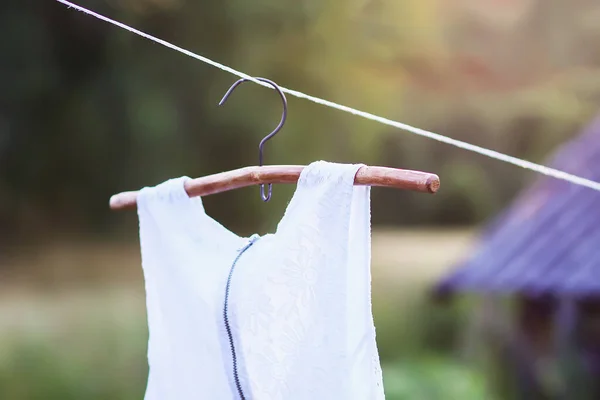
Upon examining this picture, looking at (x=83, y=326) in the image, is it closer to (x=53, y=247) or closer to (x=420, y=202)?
(x=53, y=247)

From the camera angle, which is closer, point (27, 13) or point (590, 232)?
point (590, 232)

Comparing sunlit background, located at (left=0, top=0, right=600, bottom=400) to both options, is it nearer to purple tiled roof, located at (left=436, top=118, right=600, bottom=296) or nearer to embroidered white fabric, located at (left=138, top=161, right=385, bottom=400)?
purple tiled roof, located at (left=436, top=118, right=600, bottom=296)

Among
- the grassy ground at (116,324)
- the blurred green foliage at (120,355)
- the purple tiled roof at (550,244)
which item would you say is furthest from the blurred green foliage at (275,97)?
the purple tiled roof at (550,244)

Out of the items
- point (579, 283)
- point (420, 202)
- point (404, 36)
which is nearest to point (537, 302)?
point (579, 283)

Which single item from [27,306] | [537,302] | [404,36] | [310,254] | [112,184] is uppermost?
[404,36]

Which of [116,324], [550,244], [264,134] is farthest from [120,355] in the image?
[550,244]

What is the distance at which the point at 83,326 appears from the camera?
3.04 meters

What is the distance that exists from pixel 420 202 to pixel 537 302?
767mm

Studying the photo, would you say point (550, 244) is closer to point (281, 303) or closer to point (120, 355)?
point (120, 355)

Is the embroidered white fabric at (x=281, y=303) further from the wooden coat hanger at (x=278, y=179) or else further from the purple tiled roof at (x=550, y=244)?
the purple tiled roof at (x=550, y=244)

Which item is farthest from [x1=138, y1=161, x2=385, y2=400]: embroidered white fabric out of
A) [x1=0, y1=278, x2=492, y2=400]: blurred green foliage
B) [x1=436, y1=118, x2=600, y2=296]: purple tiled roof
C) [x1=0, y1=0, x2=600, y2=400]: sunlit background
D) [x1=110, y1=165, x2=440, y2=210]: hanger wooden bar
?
[x1=0, y1=278, x2=492, y2=400]: blurred green foliage

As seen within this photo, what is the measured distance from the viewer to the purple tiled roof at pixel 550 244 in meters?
2.27

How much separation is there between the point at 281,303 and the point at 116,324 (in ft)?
7.95

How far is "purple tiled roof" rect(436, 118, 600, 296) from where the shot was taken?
227cm
